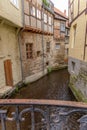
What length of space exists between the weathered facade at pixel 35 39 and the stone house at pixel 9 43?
80 centimetres

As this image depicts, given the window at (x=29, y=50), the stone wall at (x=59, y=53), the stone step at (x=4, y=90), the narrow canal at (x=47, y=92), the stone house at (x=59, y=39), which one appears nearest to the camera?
the stone step at (x=4, y=90)

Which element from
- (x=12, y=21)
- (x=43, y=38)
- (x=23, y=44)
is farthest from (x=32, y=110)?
(x=43, y=38)

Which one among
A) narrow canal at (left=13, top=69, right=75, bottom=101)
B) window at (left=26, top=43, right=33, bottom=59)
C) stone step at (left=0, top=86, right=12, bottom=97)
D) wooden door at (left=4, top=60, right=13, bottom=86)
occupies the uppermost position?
window at (left=26, top=43, right=33, bottom=59)

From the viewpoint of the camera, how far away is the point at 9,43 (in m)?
7.60

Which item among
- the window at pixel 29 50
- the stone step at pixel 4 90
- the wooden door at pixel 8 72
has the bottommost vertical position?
the stone step at pixel 4 90

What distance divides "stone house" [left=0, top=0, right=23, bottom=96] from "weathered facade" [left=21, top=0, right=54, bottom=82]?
0.80 m

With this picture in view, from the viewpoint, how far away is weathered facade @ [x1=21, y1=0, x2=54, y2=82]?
9.48 metres

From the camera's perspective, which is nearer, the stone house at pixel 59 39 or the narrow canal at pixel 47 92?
the narrow canal at pixel 47 92

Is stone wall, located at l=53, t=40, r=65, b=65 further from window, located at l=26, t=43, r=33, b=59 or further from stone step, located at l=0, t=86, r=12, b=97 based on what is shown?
stone step, located at l=0, t=86, r=12, b=97

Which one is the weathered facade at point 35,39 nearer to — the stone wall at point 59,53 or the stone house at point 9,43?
the stone house at point 9,43

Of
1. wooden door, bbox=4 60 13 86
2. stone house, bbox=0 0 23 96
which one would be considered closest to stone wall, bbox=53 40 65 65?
stone house, bbox=0 0 23 96

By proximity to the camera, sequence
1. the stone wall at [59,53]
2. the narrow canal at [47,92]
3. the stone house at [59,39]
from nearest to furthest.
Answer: the narrow canal at [47,92], the stone house at [59,39], the stone wall at [59,53]

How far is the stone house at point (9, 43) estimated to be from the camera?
633 cm

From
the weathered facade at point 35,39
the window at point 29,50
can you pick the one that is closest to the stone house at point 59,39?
the weathered facade at point 35,39
